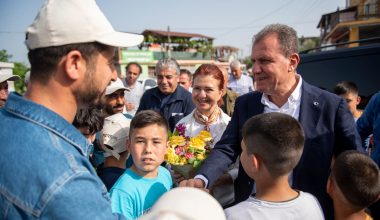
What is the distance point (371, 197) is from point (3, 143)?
2047 mm

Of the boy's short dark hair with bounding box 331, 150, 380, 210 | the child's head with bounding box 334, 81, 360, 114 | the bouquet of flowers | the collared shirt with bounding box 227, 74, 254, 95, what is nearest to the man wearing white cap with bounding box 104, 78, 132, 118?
the bouquet of flowers

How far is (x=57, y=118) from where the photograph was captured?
110cm

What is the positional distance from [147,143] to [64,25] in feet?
4.27

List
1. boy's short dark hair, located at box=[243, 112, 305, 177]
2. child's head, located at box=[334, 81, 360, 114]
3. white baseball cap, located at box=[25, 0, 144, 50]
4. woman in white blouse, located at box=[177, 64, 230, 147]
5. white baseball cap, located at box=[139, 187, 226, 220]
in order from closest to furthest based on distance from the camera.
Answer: white baseball cap, located at box=[139, 187, 226, 220], white baseball cap, located at box=[25, 0, 144, 50], boy's short dark hair, located at box=[243, 112, 305, 177], woman in white blouse, located at box=[177, 64, 230, 147], child's head, located at box=[334, 81, 360, 114]

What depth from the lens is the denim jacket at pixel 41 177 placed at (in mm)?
944

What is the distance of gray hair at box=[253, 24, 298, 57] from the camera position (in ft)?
7.45

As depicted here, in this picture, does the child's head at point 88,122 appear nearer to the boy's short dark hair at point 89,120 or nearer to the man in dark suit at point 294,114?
the boy's short dark hair at point 89,120

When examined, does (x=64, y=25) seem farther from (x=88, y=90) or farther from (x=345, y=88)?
(x=345, y=88)

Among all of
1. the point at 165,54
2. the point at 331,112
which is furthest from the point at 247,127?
the point at 165,54

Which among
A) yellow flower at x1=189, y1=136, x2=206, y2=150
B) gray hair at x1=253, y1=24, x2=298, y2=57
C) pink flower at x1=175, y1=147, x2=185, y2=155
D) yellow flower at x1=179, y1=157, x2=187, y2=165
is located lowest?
yellow flower at x1=179, y1=157, x2=187, y2=165

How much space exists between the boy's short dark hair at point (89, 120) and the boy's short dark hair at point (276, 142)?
5.23 feet

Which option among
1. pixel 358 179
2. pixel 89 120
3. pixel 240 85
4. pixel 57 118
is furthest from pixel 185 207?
pixel 240 85

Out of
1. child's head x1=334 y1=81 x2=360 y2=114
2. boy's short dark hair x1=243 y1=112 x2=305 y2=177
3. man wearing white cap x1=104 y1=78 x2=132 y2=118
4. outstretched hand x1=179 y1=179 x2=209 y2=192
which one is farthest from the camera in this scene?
child's head x1=334 y1=81 x2=360 y2=114

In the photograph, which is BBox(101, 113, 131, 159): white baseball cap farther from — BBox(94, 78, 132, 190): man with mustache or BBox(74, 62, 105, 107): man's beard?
BBox(74, 62, 105, 107): man's beard
